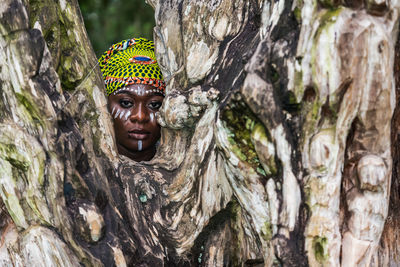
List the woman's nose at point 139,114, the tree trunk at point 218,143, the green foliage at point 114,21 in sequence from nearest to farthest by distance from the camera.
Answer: the tree trunk at point 218,143, the woman's nose at point 139,114, the green foliage at point 114,21

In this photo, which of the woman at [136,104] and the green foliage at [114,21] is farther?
the green foliage at [114,21]

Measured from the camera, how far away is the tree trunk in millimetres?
1648

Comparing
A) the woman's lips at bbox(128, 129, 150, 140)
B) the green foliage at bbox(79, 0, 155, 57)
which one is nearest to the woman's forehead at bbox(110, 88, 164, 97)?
the woman's lips at bbox(128, 129, 150, 140)

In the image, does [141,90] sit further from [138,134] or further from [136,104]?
[138,134]

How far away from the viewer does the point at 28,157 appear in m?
1.92

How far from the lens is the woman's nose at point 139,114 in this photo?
8.66ft

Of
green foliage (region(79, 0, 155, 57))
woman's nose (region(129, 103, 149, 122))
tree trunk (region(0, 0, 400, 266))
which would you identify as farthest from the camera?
green foliage (region(79, 0, 155, 57))

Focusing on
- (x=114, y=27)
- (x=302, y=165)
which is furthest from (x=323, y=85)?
(x=114, y=27)

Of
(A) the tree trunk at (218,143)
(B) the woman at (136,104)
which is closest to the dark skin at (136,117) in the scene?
(B) the woman at (136,104)

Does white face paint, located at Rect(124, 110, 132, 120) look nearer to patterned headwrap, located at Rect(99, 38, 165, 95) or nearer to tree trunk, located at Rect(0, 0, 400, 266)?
patterned headwrap, located at Rect(99, 38, 165, 95)

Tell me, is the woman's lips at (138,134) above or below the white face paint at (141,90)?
below

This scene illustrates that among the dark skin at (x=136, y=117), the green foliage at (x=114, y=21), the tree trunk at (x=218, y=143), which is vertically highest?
the green foliage at (x=114, y=21)

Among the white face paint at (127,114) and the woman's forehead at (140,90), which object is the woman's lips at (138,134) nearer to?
the white face paint at (127,114)

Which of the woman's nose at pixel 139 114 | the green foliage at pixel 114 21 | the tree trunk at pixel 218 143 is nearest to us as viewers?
the tree trunk at pixel 218 143
